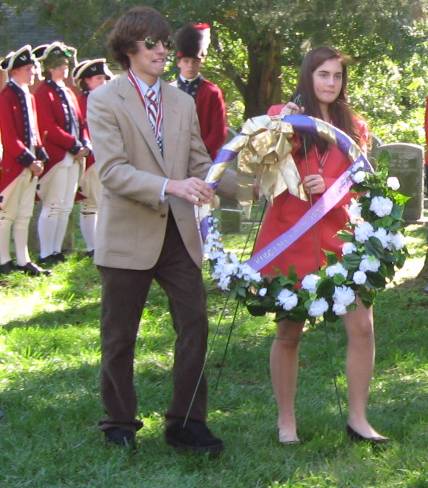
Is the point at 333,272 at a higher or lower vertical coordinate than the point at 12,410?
higher

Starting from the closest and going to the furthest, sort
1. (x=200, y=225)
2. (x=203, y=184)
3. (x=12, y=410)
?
(x=203, y=184) < (x=200, y=225) < (x=12, y=410)

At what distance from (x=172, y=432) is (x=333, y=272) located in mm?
1121

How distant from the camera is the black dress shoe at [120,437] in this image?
5305mm

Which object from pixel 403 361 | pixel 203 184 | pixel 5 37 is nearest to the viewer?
pixel 203 184

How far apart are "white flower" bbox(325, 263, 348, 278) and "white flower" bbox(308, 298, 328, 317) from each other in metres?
0.13

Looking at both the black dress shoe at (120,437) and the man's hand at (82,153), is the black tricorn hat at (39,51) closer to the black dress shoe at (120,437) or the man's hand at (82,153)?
the man's hand at (82,153)

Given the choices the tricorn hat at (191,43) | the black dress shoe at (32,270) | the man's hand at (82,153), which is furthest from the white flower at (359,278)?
the man's hand at (82,153)

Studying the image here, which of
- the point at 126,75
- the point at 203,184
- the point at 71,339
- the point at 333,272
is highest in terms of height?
the point at 126,75

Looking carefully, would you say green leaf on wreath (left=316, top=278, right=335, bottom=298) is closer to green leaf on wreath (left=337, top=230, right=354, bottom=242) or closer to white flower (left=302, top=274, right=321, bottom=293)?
white flower (left=302, top=274, right=321, bottom=293)

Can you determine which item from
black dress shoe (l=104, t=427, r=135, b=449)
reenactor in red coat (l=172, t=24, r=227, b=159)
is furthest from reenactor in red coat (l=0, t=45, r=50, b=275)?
black dress shoe (l=104, t=427, r=135, b=449)

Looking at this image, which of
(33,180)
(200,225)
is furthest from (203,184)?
(33,180)

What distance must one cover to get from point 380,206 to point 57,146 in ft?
22.0

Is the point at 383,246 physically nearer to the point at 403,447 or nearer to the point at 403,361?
the point at 403,447

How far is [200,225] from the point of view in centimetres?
530
